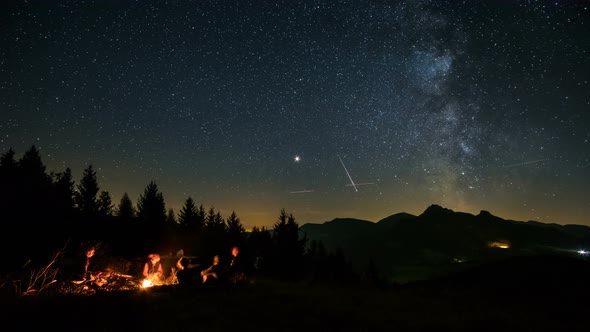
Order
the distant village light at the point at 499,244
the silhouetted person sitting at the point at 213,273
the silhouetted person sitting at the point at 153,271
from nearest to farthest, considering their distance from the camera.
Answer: the silhouetted person sitting at the point at 213,273, the silhouetted person sitting at the point at 153,271, the distant village light at the point at 499,244

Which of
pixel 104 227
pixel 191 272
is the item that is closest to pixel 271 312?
pixel 191 272

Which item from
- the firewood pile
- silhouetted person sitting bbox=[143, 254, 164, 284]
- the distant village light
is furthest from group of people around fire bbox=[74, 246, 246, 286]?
the distant village light

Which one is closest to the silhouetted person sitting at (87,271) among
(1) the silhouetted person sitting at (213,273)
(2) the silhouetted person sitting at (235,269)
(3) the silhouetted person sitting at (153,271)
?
(3) the silhouetted person sitting at (153,271)

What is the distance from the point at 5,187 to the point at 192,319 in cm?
4285

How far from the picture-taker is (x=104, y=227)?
45.8 meters

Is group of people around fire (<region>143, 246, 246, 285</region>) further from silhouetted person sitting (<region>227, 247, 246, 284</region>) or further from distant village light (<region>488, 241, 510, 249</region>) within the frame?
distant village light (<region>488, 241, 510, 249</region>)

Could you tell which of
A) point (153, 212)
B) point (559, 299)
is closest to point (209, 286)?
point (559, 299)

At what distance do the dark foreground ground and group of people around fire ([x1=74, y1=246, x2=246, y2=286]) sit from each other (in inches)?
24.3

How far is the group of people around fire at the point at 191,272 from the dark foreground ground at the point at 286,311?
0.62m

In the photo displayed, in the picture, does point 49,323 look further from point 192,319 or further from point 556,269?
point 556,269

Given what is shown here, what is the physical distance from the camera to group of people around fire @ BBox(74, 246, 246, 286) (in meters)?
13.1

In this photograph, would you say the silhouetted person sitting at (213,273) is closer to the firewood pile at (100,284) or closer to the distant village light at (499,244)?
the firewood pile at (100,284)

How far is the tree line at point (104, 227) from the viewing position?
32.7 m

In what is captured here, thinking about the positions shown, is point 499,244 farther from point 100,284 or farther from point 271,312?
point 100,284
